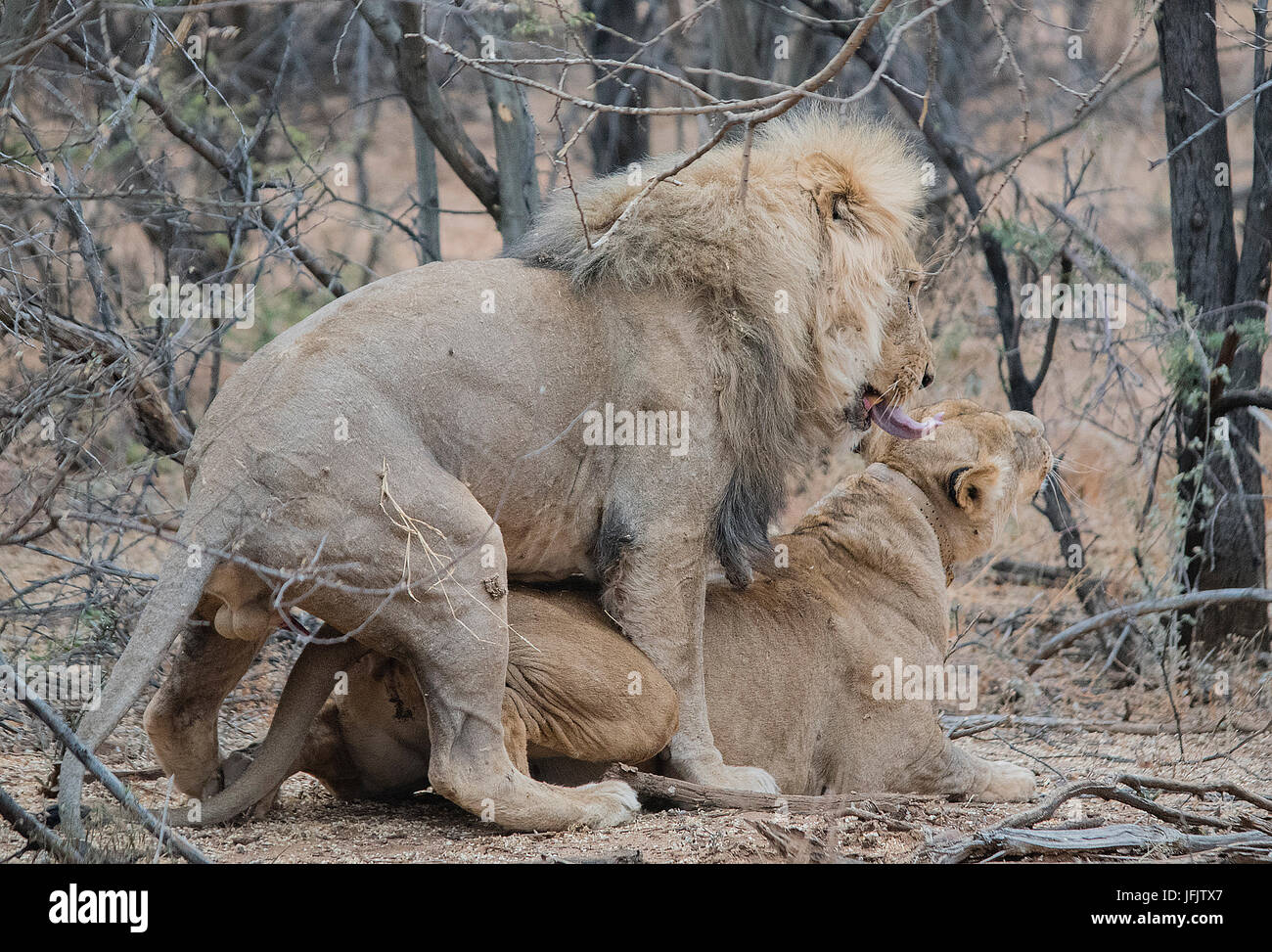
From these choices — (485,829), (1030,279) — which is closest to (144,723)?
(485,829)

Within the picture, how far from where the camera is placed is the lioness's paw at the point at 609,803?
416 centimetres

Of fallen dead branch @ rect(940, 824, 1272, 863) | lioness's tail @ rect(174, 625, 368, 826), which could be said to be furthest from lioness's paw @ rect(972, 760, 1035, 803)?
lioness's tail @ rect(174, 625, 368, 826)

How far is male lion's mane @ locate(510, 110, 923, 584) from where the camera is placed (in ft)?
14.5

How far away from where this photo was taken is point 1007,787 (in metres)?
4.91

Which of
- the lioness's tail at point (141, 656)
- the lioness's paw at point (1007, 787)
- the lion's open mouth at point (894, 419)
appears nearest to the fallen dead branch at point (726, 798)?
the lioness's paw at point (1007, 787)

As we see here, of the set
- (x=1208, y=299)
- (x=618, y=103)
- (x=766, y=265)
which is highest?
(x=618, y=103)

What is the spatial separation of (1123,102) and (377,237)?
935 centimetres

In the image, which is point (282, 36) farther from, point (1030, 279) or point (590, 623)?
point (590, 623)

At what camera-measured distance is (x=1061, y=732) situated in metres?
5.94

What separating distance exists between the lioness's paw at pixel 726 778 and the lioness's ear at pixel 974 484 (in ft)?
4.22

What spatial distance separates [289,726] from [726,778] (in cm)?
139
